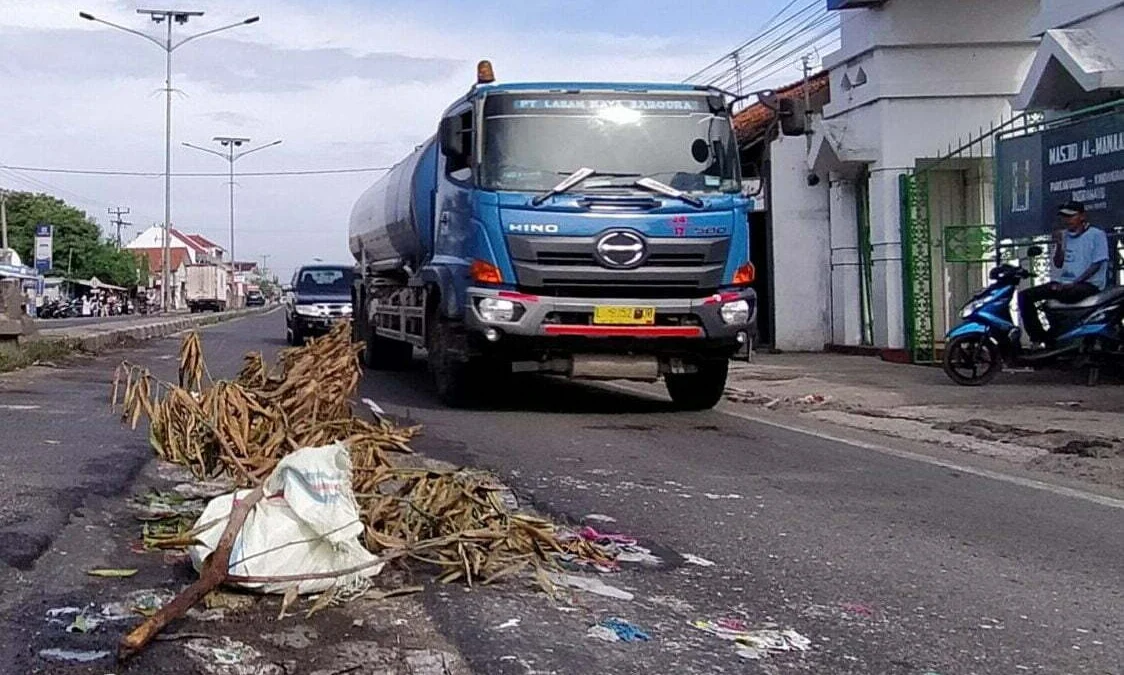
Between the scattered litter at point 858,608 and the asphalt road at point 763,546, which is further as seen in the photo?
the scattered litter at point 858,608

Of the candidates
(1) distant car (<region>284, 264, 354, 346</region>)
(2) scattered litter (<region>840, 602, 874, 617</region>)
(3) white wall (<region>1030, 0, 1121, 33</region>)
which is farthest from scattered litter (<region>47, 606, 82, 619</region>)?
(1) distant car (<region>284, 264, 354, 346</region>)

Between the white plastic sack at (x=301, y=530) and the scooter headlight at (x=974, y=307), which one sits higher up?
the scooter headlight at (x=974, y=307)

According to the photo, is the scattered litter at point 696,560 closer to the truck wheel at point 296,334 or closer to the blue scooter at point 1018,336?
the blue scooter at point 1018,336

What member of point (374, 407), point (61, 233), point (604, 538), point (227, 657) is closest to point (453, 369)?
point (374, 407)

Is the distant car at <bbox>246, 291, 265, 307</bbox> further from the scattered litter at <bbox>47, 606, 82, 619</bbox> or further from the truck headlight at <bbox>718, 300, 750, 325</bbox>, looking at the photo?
the scattered litter at <bbox>47, 606, 82, 619</bbox>

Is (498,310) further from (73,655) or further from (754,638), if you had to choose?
(73,655)

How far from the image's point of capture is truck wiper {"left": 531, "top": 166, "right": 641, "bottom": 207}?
34.0 feet

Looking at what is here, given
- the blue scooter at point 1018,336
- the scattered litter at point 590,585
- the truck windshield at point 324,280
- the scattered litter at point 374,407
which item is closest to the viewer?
the scattered litter at point 590,585

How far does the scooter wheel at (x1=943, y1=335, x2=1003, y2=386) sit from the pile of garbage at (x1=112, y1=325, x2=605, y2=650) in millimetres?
7153

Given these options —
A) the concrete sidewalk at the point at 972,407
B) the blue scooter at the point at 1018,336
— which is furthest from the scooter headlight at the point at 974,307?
the concrete sidewalk at the point at 972,407

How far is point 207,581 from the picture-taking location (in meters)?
4.33

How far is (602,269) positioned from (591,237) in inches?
10.7

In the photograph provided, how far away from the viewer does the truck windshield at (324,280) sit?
89.1 feet

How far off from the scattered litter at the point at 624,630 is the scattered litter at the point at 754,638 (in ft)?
0.75
